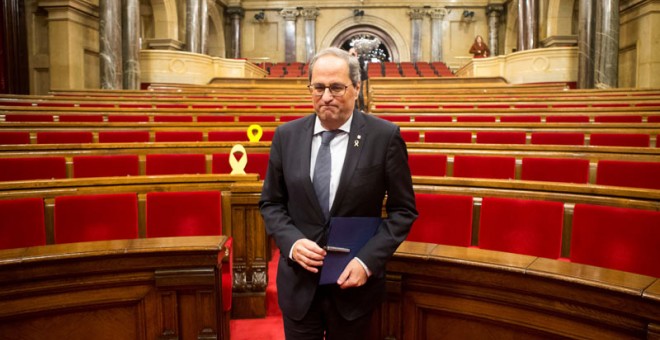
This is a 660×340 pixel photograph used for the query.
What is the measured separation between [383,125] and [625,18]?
10290 millimetres

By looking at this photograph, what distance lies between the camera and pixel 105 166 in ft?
10.2

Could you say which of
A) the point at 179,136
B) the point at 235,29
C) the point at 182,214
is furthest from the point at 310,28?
the point at 182,214

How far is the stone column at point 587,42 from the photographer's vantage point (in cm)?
841

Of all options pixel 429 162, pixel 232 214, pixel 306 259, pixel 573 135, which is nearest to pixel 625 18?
pixel 573 135

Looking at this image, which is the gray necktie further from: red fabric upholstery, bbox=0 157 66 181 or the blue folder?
red fabric upholstery, bbox=0 157 66 181

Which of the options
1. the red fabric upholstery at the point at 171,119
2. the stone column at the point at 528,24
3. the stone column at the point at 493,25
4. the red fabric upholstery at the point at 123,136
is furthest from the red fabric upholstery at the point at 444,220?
the stone column at the point at 493,25

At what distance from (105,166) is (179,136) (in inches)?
45.6

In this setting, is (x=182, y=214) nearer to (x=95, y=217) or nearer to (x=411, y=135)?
(x=95, y=217)

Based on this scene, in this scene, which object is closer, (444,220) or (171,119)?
(444,220)

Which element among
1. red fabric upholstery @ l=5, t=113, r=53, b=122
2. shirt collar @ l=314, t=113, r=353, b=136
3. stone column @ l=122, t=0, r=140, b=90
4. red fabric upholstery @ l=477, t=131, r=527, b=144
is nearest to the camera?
shirt collar @ l=314, t=113, r=353, b=136

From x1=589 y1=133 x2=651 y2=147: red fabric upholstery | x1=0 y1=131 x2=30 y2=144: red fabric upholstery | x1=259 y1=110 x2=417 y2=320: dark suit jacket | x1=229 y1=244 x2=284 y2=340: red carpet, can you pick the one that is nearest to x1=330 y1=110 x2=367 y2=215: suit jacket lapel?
x1=259 y1=110 x2=417 y2=320: dark suit jacket

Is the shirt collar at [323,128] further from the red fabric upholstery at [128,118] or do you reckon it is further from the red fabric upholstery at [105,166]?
the red fabric upholstery at [128,118]

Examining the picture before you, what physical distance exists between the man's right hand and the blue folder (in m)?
0.03

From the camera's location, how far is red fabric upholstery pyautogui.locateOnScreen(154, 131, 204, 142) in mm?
4156
